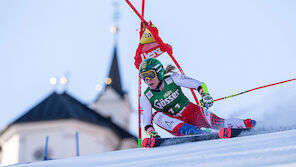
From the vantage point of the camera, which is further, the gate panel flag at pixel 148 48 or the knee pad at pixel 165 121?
the gate panel flag at pixel 148 48

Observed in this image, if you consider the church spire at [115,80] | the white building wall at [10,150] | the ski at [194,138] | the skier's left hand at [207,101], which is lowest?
the white building wall at [10,150]

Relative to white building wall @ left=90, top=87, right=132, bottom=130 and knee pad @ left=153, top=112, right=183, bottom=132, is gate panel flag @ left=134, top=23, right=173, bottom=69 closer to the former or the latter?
knee pad @ left=153, top=112, right=183, bottom=132

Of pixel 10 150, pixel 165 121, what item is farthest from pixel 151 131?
pixel 10 150

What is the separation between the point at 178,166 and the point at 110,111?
34.5m

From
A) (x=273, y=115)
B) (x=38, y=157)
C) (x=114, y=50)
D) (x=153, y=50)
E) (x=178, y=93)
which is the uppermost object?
(x=114, y=50)

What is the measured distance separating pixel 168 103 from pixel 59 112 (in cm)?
2126

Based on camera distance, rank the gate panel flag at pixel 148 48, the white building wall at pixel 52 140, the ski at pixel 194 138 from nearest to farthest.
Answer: the ski at pixel 194 138 → the gate panel flag at pixel 148 48 → the white building wall at pixel 52 140

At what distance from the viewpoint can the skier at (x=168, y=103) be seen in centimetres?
414

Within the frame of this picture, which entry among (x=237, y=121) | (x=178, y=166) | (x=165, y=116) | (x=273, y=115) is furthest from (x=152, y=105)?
(x=178, y=166)

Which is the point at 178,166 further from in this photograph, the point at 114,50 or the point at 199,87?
the point at 114,50

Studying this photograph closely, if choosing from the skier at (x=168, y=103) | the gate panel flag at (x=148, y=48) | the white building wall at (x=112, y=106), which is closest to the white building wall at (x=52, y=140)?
the white building wall at (x=112, y=106)

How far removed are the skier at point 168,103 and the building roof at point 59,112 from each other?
2020 cm

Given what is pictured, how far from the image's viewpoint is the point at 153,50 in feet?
17.3

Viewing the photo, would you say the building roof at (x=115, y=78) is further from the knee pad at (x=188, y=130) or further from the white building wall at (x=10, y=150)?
the knee pad at (x=188, y=130)
